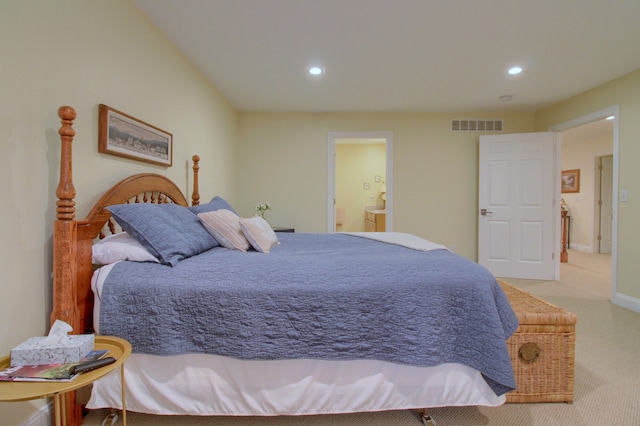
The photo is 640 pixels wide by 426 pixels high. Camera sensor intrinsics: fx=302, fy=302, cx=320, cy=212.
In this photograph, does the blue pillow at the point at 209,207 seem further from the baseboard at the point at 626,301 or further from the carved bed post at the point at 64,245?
the baseboard at the point at 626,301

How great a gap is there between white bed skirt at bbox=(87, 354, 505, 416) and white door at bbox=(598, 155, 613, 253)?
7.42m

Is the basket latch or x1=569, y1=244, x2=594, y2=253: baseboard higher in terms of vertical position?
the basket latch

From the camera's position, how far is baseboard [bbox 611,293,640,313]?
10.00ft

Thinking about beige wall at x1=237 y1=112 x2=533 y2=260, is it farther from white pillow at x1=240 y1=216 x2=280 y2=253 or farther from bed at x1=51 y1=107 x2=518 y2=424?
bed at x1=51 y1=107 x2=518 y2=424

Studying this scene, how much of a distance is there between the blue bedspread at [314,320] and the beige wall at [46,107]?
1.06ft

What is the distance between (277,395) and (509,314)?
3.75 ft

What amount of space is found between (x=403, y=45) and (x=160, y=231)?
2352 millimetres

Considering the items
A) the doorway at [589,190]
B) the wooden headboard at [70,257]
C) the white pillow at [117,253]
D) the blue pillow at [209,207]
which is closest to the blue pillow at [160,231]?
the white pillow at [117,253]

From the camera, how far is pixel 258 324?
1.33m

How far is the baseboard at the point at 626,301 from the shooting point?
3.05 m

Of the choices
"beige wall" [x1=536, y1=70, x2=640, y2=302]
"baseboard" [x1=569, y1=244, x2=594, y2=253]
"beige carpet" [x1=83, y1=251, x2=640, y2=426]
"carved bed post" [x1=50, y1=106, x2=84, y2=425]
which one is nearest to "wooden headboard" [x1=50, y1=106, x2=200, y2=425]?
"carved bed post" [x1=50, y1=106, x2=84, y2=425]

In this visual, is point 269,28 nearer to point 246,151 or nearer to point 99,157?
point 99,157

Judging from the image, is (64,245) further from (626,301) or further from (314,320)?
(626,301)

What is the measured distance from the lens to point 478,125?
4.46m
